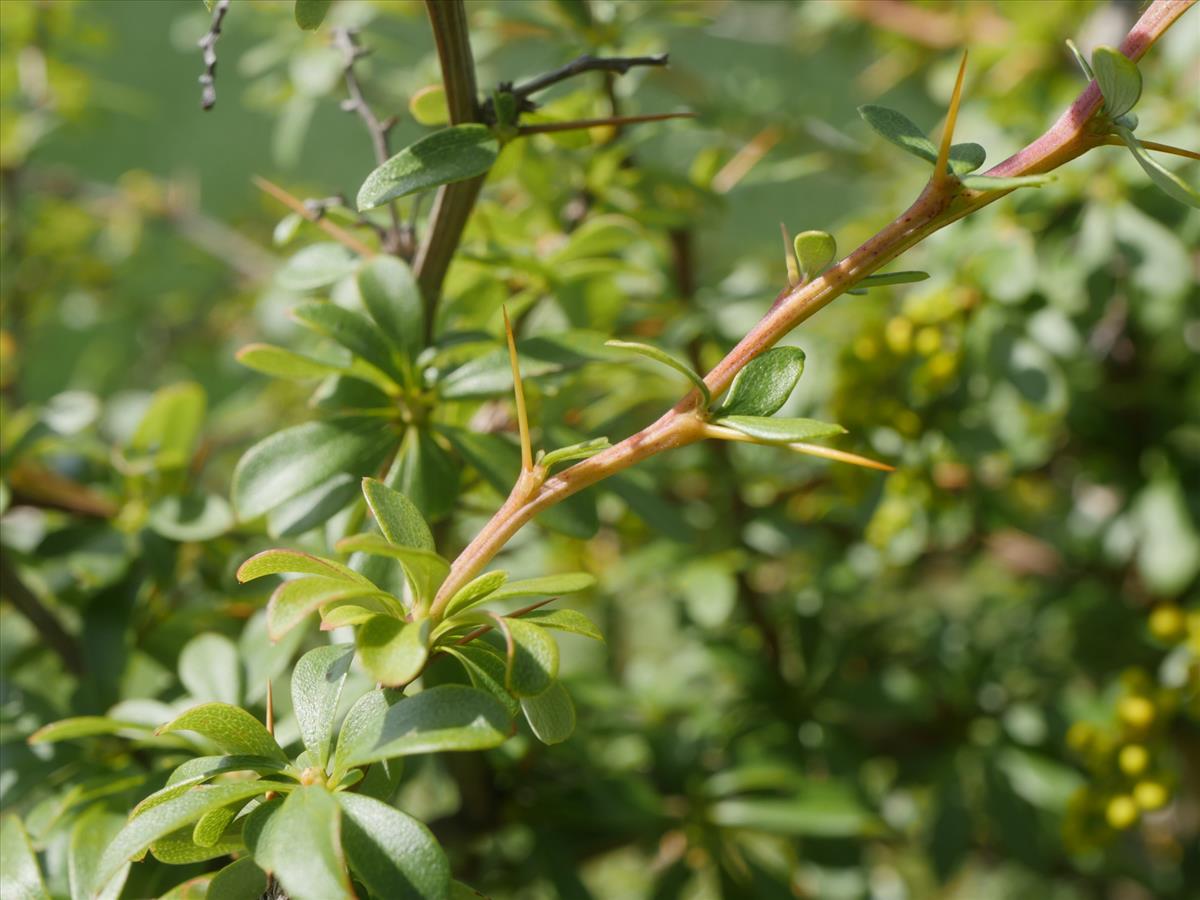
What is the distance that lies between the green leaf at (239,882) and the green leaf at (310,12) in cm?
33

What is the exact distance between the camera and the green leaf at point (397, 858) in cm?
36

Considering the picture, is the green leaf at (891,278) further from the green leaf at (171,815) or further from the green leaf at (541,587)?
the green leaf at (171,815)

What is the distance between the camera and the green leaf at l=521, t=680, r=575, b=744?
15.4 inches

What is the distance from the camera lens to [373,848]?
1.19 ft

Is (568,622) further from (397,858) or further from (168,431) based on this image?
(168,431)

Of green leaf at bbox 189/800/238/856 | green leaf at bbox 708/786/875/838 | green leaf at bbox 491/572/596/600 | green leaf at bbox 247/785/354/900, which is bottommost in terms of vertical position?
green leaf at bbox 708/786/875/838

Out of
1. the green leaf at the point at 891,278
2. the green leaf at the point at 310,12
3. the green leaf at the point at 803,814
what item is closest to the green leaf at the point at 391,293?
the green leaf at the point at 310,12

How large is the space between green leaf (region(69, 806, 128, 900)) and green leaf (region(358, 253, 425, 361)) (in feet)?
0.90

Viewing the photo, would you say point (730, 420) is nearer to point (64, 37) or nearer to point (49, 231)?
point (64, 37)

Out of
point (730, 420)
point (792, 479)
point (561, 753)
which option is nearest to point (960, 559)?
point (792, 479)

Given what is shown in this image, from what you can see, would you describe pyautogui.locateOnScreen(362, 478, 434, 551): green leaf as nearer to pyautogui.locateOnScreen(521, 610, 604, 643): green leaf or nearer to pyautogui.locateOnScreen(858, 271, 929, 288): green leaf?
pyautogui.locateOnScreen(521, 610, 604, 643): green leaf

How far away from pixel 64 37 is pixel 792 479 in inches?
35.4

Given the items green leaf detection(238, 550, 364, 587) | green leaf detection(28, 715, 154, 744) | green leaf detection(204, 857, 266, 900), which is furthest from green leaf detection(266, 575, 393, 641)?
green leaf detection(28, 715, 154, 744)

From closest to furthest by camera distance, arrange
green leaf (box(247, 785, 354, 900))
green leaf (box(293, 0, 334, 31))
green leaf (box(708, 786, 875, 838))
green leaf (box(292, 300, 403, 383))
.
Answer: green leaf (box(247, 785, 354, 900)) < green leaf (box(293, 0, 334, 31)) < green leaf (box(292, 300, 403, 383)) < green leaf (box(708, 786, 875, 838))
